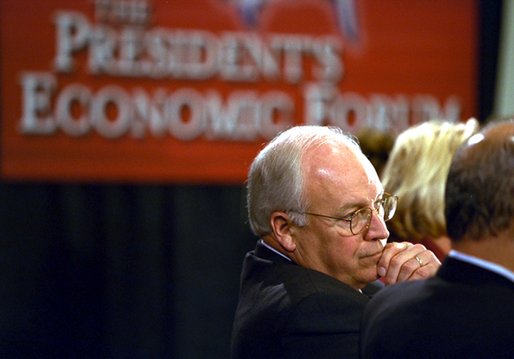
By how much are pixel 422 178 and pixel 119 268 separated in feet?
6.57

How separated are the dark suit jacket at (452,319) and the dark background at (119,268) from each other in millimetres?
2888

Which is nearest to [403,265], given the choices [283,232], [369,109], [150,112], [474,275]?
[283,232]

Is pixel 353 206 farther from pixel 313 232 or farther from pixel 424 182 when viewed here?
pixel 424 182

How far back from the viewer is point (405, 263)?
177 cm

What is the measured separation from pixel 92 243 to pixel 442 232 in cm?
203

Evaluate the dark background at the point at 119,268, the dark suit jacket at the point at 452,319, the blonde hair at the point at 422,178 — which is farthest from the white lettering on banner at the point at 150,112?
the dark suit jacket at the point at 452,319

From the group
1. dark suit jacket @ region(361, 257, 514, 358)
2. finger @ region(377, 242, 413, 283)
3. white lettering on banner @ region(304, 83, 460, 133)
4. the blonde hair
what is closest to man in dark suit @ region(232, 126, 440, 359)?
finger @ region(377, 242, 413, 283)

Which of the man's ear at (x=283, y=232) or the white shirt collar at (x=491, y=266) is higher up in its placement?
the white shirt collar at (x=491, y=266)

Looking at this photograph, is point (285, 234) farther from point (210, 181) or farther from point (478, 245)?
point (210, 181)

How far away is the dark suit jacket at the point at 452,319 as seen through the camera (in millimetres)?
1270

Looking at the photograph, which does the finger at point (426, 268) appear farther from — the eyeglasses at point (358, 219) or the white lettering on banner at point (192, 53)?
the white lettering on banner at point (192, 53)

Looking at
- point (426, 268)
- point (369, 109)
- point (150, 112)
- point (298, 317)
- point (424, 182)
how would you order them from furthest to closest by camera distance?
point (369, 109) < point (150, 112) < point (424, 182) < point (426, 268) < point (298, 317)

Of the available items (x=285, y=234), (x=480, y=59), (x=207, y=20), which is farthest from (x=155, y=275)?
(x=285, y=234)

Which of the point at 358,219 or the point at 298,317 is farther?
the point at 358,219
